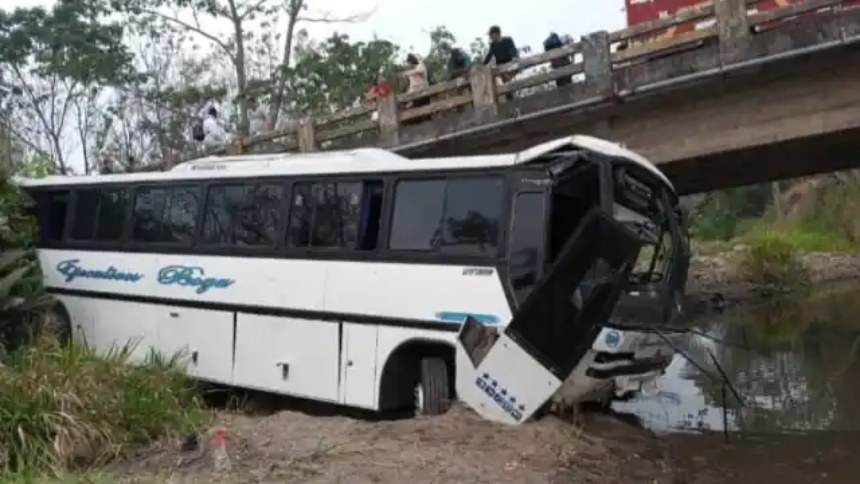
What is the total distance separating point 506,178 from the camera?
945cm

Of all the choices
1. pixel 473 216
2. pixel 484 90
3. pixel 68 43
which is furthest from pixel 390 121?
pixel 68 43

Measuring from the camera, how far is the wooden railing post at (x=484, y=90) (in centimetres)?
1499

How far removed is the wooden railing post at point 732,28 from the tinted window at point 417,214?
5.14 meters

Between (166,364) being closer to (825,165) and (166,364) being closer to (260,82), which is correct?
(825,165)

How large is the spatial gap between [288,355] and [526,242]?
323 centimetres

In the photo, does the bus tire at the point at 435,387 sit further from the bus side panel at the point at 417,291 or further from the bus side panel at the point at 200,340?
the bus side panel at the point at 200,340

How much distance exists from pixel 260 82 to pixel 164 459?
27.6 meters

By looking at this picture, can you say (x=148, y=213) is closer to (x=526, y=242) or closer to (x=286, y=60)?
(x=526, y=242)

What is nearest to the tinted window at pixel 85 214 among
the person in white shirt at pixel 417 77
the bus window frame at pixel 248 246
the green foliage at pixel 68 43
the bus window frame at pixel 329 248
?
the bus window frame at pixel 248 246

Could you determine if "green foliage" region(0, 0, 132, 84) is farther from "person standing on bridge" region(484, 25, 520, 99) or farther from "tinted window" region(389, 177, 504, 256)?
"tinted window" region(389, 177, 504, 256)

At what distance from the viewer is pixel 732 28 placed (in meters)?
13.1

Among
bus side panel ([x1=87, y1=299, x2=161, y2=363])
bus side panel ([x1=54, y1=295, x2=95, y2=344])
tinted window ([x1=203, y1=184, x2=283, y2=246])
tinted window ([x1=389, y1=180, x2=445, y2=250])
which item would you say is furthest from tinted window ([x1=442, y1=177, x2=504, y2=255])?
bus side panel ([x1=54, y1=295, x2=95, y2=344])

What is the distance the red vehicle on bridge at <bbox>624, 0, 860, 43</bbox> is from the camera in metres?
14.1

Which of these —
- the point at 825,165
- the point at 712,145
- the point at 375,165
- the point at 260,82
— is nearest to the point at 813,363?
the point at 712,145
